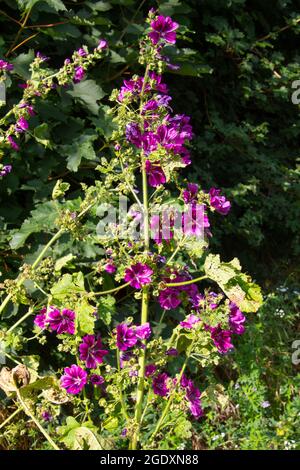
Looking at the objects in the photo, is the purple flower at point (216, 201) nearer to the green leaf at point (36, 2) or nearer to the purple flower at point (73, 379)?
the purple flower at point (73, 379)

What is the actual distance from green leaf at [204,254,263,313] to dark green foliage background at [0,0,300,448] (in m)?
0.78

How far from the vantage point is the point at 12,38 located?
2.91m

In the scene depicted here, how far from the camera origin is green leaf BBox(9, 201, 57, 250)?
2.69 m

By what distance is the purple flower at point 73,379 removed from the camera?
2.03 metres

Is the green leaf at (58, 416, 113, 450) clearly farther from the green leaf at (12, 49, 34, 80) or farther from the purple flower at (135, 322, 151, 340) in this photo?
the green leaf at (12, 49, 34, 80)

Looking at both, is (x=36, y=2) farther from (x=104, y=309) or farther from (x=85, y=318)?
(x=85, y=318)

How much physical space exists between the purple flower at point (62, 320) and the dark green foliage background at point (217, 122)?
67 cm

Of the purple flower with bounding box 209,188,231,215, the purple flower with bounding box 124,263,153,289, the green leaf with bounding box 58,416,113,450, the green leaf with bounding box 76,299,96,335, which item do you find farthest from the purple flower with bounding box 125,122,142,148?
the green leaf with bounding box 58,416,113,450

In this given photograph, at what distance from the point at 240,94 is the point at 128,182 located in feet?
7.40

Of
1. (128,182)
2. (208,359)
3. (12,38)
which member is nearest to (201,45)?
(12,38)

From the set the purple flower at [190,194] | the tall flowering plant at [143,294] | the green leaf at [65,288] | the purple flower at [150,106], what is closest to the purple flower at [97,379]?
the tall flowering plant at [143,294]
